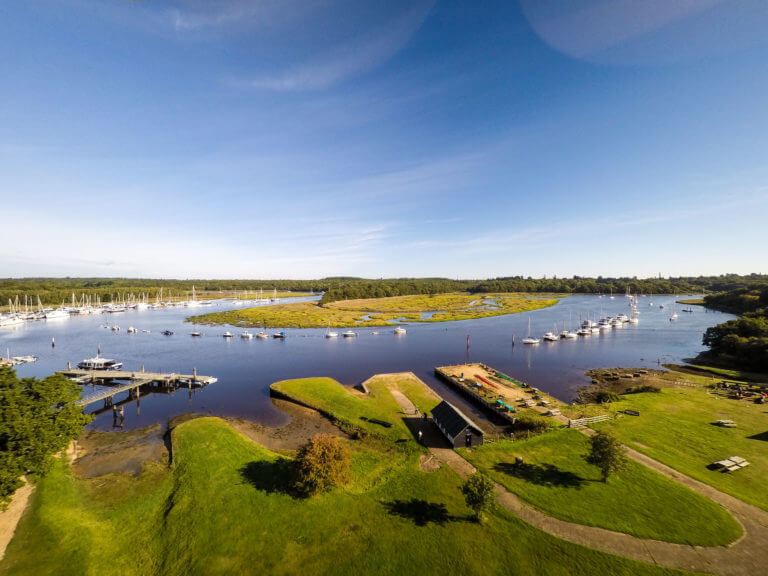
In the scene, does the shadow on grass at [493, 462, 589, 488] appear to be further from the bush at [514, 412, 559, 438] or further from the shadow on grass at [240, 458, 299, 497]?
the shadow on grass at [240, 458, 299, 497]

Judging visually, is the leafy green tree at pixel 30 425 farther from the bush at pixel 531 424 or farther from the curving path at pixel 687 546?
the bush at pixel 531 424

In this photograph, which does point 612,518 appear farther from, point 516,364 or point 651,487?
point 516,364

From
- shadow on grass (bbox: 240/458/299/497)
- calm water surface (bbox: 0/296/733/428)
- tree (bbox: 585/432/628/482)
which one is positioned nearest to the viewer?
tree (bbox: 585/432/628/482)

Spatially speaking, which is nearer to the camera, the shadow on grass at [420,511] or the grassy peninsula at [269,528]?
the grassy peninsula at [269,528]

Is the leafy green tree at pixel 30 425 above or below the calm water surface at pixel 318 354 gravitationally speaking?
above

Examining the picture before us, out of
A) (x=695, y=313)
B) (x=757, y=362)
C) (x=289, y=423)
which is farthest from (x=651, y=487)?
(x=695, y=313)

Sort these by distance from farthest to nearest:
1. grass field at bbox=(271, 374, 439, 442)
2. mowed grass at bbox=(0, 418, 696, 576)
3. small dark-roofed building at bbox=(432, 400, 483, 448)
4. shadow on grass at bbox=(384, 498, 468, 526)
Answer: grass field at bbox=(271, 374, 439, 442) < small dark-roofed building at bbox=(432, 400, 483, 448) < shadow on grass at bbox=(384, 498, 468, 526) < mowed grass at bbox=(0, 418, 696, 576)

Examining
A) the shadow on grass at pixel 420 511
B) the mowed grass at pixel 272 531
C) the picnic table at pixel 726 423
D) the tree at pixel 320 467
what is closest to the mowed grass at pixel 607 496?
the mowed grass at pixel 272 531

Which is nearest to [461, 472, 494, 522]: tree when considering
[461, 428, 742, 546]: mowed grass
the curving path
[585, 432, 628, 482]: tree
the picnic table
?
the curving path
